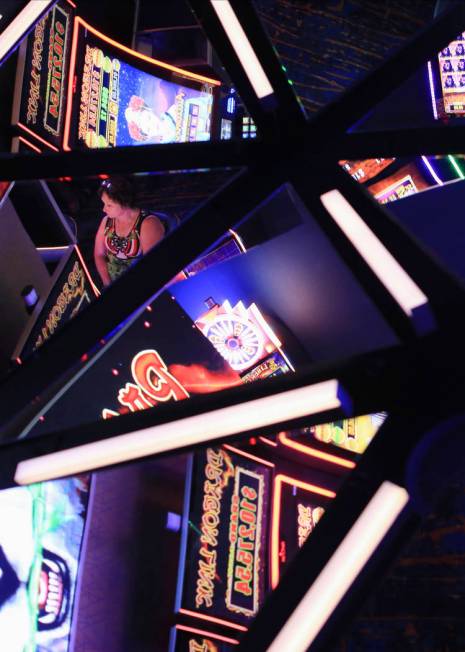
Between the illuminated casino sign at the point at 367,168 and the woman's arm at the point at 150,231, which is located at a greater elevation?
the illuminated casino sign at the point at 367,168

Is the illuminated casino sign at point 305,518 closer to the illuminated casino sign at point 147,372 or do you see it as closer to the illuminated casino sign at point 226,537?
the illuminated casino sign at point 226,537

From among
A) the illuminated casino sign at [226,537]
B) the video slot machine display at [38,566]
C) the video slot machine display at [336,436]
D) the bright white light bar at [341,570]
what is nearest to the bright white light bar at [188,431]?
the bright white light bar at [341,570]

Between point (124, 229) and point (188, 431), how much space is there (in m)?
2.28

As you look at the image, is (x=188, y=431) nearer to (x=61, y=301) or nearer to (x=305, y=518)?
(x=61, y=301)

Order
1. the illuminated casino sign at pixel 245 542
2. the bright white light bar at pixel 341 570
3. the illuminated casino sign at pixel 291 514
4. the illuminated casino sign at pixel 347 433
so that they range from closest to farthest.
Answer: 1. the bright white light bar at pixel 341 570
2. the illuminated casino sign at pixel 245 542
3. the illuminated casino sign at pixel 291 514
4. the illuminated casino sign at pixel 347 433

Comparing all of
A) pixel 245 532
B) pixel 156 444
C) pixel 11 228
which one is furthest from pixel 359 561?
pixel 11 228

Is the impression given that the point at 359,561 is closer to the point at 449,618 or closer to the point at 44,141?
the point at 449,618

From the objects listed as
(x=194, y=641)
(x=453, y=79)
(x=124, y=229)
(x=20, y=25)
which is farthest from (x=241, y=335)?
(x=453, y=79)

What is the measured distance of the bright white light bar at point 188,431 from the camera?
4.87 feet

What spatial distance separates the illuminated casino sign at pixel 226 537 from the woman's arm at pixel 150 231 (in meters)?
1.02

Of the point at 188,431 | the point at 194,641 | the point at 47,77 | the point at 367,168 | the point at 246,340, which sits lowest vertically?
the point at 194,641

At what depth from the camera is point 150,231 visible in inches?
142

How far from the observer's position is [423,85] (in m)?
5.85

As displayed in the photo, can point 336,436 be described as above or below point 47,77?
below
